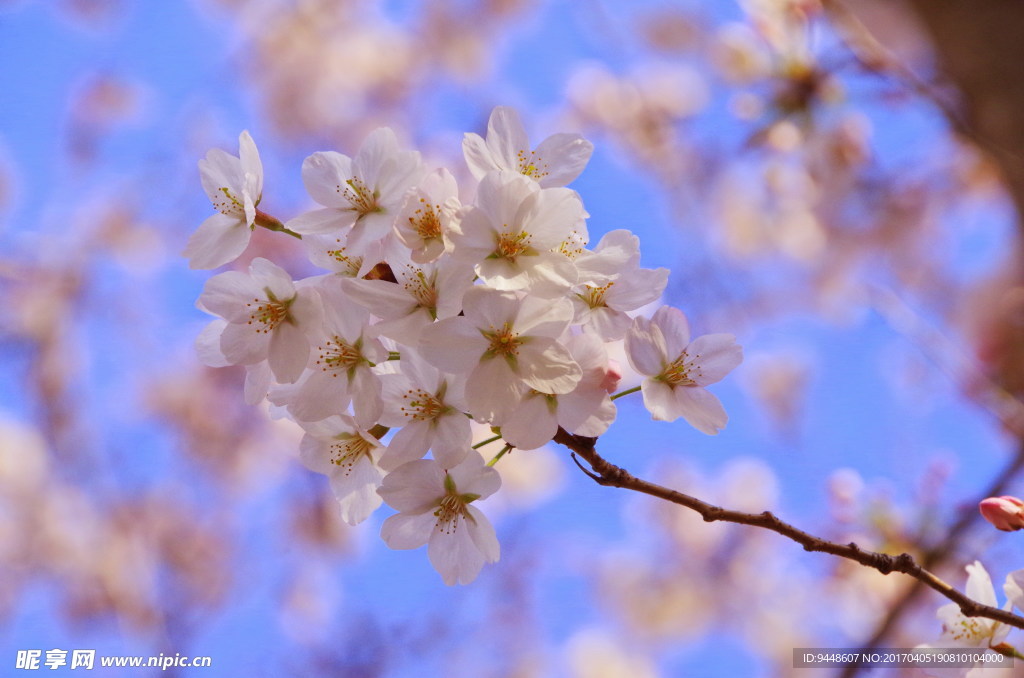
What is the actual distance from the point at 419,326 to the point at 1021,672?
1.03 m

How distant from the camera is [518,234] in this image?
18.1 inches

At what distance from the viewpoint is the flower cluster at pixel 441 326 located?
1.48ft

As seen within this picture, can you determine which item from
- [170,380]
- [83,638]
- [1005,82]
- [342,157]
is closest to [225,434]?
[170,380]

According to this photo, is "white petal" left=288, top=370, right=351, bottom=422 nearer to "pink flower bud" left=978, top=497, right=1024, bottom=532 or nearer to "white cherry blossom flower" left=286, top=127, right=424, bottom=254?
"white cherry blossom flower" left=286, top=127, right=424, bottom=254

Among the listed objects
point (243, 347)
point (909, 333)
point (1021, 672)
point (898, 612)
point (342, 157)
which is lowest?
point (1021, 672)

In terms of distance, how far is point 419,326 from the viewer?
1.51ft

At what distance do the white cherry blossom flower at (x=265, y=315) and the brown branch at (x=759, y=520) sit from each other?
189mm

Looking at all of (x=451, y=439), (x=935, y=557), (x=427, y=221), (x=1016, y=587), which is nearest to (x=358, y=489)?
(x=451, y=439)

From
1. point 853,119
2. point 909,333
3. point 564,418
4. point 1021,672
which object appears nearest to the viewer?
point 564,418

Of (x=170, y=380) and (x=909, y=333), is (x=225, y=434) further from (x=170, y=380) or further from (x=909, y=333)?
(x=909, y=333)

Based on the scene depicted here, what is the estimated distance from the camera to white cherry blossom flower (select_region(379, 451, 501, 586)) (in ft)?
1.62

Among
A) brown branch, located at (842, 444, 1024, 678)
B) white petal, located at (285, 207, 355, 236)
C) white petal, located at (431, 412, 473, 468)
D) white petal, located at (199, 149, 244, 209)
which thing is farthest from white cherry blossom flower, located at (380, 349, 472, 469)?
brown branch, located at (842, 444, 1024, 678)

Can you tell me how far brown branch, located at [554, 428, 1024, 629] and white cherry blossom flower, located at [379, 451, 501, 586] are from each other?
0.24 feet

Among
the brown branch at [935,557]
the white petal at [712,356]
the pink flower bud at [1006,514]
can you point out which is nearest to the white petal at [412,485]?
the white petal at [712,356]
